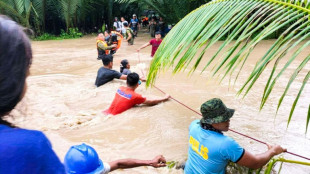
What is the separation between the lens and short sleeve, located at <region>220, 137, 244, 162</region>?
243cm

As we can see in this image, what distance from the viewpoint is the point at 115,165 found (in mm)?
2275

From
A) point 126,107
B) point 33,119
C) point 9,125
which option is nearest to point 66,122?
point 33,119

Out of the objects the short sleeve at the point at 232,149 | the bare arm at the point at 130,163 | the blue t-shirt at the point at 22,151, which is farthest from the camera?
the short sleeve at the point at 232,149

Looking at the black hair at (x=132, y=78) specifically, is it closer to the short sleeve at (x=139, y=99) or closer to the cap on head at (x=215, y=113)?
the short sleeve at (x=139, y=99)

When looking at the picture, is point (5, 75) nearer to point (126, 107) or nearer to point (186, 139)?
point (186, 139)

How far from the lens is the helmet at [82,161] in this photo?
1.95 metres

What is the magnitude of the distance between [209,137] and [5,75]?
1934 millimetres

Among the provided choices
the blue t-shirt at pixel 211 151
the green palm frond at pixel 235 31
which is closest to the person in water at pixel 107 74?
the blue t-shirt at pixel 211 151

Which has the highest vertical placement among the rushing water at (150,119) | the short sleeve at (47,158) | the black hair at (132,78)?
the short sleeve at (47,158)

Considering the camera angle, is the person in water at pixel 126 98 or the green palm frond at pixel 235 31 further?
the person in water at pixel 126 98

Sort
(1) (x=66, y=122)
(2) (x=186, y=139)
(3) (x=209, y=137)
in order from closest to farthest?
1. (3) (x=209, y=137)
2. (2) (x=186, y=139)
3. (1) (x=66, y=122)

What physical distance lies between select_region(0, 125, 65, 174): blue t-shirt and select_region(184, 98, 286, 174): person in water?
6.00 feet

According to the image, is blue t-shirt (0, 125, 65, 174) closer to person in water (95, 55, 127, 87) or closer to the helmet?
the helmet

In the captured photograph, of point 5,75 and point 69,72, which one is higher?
point 5,75
